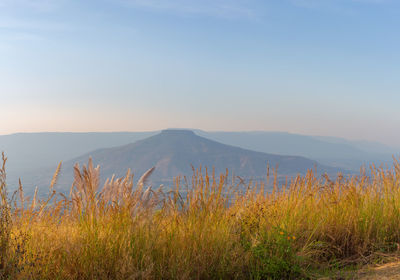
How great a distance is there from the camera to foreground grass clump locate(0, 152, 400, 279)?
3641 mm

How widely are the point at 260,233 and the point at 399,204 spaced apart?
296cm

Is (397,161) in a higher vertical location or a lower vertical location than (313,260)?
higher

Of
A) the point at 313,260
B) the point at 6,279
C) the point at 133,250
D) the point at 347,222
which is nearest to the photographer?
the point at 6,279

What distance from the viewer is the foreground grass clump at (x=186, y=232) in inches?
143

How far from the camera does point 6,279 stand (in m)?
3.49

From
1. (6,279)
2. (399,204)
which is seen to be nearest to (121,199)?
(6,279)

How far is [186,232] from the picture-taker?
4078mm

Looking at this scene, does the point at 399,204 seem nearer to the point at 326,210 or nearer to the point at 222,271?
the point at 326,210

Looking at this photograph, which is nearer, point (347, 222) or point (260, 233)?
point (260, 233)

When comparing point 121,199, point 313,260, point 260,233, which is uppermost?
point 121,199

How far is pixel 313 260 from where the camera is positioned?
4527mm

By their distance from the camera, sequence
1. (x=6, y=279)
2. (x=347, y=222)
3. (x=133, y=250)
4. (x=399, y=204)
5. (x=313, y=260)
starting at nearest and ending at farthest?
(x=6, y=279) < (x=133, y=250) < (x=313, y=260) < (x=347, y=222) < (x=399, y=204)

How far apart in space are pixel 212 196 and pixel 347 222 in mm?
2277

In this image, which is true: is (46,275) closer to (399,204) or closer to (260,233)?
(260,233)
